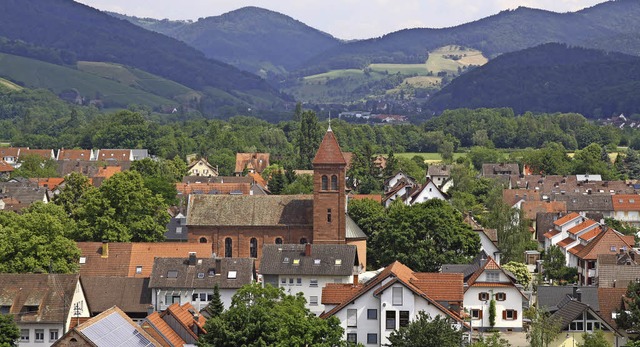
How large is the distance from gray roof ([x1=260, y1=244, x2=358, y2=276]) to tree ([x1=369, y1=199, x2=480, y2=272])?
6.81 metres

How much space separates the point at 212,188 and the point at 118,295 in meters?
58.0

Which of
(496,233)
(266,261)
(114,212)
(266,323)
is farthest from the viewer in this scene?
(496,233)

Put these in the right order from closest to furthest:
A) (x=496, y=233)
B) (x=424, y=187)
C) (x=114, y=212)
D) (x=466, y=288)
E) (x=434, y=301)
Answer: (x=434, y=301) < (x=466, y=288) < (x=114, y=212) < (x=496, y=233) < (x=424, y=187)

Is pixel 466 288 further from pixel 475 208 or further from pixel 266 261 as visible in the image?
pixel 475 208

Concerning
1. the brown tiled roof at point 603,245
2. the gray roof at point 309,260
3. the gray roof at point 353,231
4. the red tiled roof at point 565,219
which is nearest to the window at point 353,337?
the gray roof at point 309,260

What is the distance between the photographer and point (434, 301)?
57.5m

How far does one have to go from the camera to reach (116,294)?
64688 mm

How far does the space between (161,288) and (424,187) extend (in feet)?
165

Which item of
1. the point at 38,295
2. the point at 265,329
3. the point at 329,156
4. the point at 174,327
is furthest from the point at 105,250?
the point at 265,329

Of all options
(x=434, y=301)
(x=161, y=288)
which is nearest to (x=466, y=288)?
(x=434, y=301)

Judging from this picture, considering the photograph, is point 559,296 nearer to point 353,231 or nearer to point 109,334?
point 353,231

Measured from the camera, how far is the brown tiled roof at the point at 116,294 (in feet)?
209

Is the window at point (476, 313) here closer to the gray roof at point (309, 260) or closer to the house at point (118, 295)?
the gray roof at point (309, 260)

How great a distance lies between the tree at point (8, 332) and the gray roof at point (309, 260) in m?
19.7
